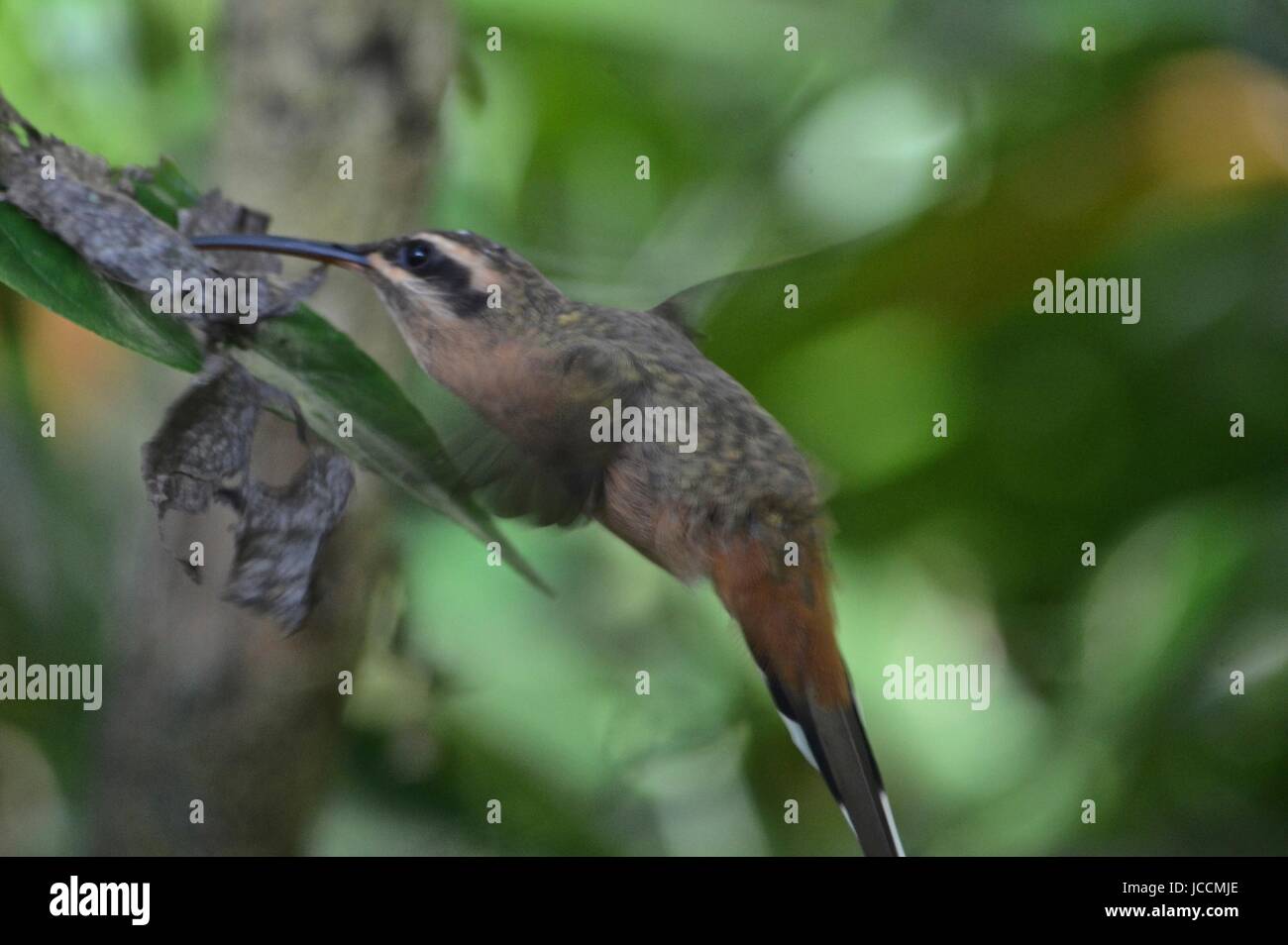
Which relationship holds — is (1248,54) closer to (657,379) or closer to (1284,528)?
(1284,528)

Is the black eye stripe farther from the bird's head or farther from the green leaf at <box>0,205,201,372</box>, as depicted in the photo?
the green leaf at <box>0,205,201,372</box>

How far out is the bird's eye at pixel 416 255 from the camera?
1.02 meters

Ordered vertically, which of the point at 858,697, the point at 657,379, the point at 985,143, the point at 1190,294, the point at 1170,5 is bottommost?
the point at 858,697

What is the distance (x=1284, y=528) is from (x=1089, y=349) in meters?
0.27

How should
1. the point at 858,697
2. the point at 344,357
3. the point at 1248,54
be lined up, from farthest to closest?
the point at 1248,54, the point at 858,697, the point at 344,357

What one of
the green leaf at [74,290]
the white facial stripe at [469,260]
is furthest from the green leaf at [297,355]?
the white facial stripe at [469,260]

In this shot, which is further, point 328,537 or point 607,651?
point 607,651

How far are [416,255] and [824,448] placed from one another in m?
0.41

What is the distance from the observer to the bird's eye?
40.2 inches

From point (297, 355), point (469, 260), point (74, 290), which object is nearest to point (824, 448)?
point (469, 260)

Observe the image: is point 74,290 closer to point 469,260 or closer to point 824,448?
point 469,260

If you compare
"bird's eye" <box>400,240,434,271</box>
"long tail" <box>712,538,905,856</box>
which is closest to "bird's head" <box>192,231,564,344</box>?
"bird's eye" <box>400,240,434,271</box>
